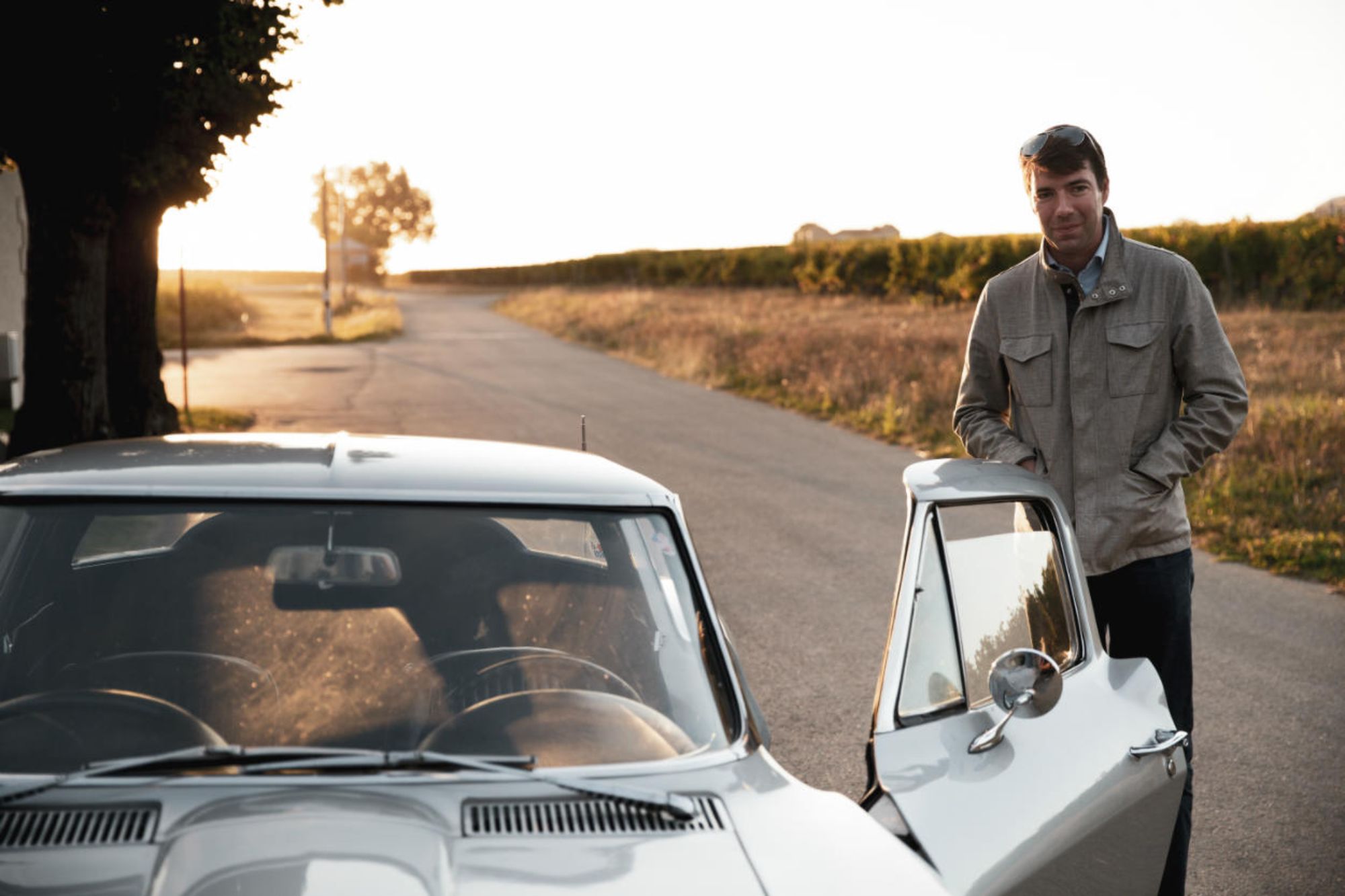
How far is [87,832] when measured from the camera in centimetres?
201

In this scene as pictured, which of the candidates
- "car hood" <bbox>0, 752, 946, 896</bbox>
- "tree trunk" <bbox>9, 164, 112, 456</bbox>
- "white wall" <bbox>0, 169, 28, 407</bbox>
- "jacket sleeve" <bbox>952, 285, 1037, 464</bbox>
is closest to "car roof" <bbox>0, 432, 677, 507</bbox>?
"car hood" <bbox>0, 752, 946, 896</bbox>

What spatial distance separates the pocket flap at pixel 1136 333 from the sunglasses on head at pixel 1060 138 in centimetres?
46

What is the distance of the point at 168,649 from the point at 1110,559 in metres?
2.31

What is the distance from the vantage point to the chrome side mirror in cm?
252

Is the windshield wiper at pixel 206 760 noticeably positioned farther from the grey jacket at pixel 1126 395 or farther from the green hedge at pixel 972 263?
the green hedge at pixel 972 263

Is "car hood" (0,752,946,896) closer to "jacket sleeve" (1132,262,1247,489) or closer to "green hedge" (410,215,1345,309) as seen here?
"jacket sleeve" (1132,262,1247,489)

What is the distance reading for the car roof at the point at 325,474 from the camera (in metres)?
2.59

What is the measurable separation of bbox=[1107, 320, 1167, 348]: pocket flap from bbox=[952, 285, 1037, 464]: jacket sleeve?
364mm

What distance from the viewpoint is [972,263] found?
47688 mm

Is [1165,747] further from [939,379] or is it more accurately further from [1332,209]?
[1332,209]

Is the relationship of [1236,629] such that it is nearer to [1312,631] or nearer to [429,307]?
[1312,631]

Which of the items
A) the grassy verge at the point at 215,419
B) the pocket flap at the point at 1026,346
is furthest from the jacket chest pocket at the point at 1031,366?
the grassy verge at the point at 215,419

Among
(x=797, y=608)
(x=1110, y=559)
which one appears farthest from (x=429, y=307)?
(x=1110, y=559)

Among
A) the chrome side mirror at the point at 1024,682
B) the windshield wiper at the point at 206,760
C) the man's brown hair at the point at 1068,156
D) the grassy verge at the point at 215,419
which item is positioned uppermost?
the man's brown hair at the point at 1068,156
